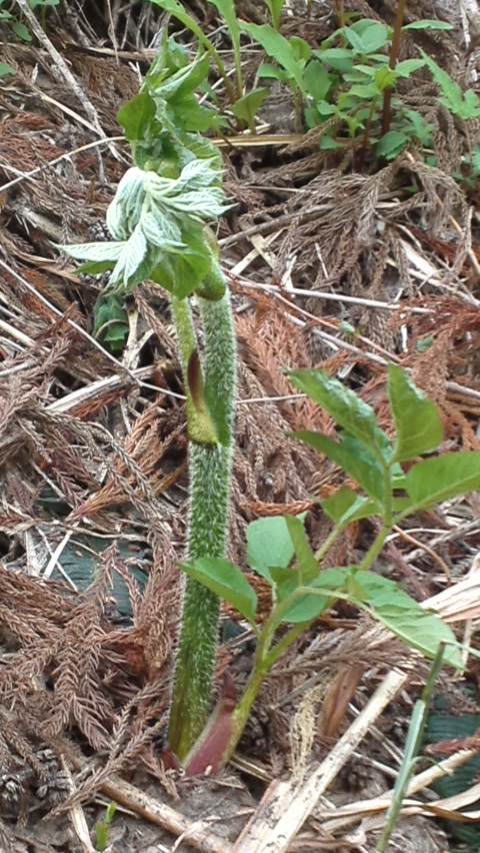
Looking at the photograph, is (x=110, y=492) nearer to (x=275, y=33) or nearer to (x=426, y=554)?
(x=426, y=554)

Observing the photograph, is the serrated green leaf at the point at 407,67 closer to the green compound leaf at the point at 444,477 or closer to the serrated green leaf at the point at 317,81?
the serrated green leaf at the point at 317,81

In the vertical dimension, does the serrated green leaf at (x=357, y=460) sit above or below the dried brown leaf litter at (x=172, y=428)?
above

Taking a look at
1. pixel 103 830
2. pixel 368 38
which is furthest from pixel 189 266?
pixel 368 38

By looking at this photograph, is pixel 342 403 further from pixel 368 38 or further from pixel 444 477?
pixel 368 38

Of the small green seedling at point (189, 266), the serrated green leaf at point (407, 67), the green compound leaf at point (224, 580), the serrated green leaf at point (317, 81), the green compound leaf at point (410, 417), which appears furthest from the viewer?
the serrated green leaf at point (317, 81)

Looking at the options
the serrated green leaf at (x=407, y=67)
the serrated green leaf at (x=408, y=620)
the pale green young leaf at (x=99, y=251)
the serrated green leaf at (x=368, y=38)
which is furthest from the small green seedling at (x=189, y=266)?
the serrated green leaf at (x=368, y=38)

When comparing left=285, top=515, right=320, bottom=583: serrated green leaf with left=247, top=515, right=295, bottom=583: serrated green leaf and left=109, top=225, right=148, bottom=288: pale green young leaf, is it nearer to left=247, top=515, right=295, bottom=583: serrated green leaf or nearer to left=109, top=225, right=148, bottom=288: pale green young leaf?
left=247, top=515, right=295, bottom=583: serrated green leaf

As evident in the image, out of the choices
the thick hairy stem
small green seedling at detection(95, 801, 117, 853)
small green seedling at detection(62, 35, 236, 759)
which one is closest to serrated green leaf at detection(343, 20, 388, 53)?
small green seedling at detection(62, 35, 236, 759)
